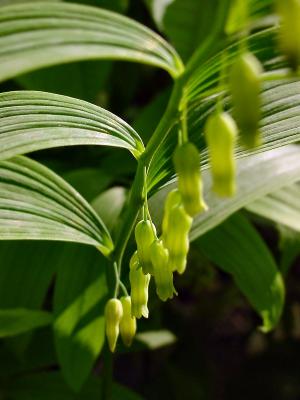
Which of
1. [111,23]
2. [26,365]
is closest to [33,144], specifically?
[111,23]

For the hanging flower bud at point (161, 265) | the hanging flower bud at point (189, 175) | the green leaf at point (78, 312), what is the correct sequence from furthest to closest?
the green leaf at point (78, 312) < the hanging flower bud at point (161, 265) < the hanging flower bud at point (189, 175)

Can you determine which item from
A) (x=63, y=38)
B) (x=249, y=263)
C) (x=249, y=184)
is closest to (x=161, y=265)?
(x=63, y=38)

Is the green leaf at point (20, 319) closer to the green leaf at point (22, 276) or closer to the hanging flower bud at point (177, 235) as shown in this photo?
the green leaf at point (22, 276)

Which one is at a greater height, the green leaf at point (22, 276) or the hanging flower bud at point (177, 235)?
the hanging flower bud at point (177, 235)

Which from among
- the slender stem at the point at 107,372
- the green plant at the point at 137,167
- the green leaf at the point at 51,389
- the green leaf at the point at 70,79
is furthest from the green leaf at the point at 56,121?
the green leaf at the point at 70,79

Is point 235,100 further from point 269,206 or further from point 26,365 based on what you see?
point 26,365

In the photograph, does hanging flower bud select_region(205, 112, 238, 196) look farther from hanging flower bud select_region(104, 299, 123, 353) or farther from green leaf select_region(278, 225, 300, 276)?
green leaf select_region(278, 225, 300, 276)
